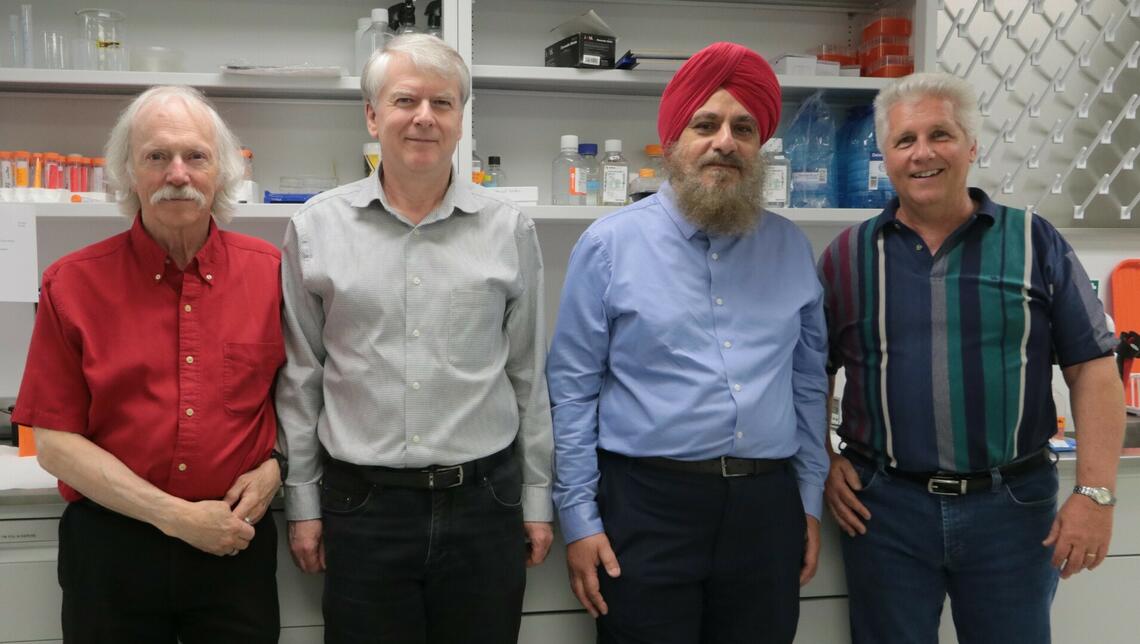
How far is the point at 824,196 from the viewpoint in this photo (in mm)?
2209

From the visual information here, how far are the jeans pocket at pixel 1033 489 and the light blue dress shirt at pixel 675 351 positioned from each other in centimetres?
29

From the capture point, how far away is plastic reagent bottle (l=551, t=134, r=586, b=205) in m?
2.16

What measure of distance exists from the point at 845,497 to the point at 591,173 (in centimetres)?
110

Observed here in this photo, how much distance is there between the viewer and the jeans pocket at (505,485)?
1.24 m

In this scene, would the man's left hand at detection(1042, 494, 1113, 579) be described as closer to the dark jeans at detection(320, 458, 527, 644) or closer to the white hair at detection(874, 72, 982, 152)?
the white hair at detection(874, 72, 982, 152)

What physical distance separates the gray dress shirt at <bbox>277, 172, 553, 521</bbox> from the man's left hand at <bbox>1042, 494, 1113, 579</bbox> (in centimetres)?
82

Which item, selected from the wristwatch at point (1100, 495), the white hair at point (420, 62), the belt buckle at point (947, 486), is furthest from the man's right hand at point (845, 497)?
the white hair at point (420, 62)

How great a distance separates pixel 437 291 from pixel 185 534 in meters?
0.47

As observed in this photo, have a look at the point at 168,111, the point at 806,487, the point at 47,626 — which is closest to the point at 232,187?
the point at 168,111

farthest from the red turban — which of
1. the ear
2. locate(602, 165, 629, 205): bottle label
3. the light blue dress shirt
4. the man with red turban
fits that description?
locate(602, 165, 629, 205): bottle label

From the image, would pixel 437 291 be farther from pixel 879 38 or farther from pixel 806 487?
pixel 879 38

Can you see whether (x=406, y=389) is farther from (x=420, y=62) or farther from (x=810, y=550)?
(x=810, y=550)

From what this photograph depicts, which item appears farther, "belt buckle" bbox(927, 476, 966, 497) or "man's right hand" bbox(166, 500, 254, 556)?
"belt buckle" bbox(927, 476, 966, 497)

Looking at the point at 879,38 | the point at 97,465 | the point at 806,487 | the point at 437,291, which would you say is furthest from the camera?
the point at 879,38
